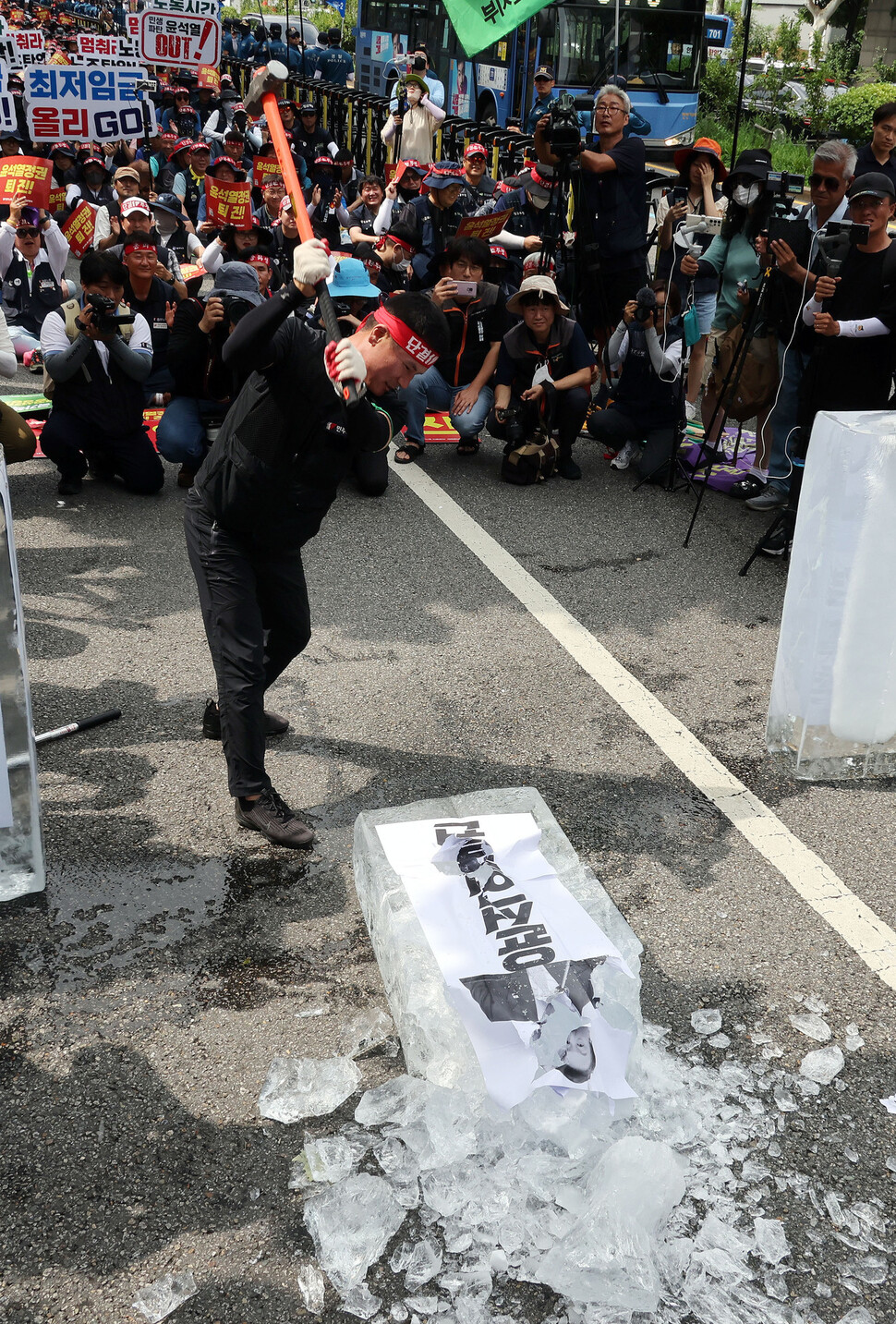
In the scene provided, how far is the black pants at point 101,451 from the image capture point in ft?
23.1

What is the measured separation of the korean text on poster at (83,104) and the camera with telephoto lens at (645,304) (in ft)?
17.7

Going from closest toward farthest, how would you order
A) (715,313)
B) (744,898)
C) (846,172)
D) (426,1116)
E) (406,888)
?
(426,1116), (406,888), (744,898), (846,172), (715,313)

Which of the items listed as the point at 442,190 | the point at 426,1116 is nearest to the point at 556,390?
the point at 442,190

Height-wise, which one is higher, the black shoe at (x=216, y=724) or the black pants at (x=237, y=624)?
the black pants at (x=237, y=624)

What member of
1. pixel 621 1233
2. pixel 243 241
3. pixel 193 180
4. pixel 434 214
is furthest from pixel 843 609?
pixel 193 180

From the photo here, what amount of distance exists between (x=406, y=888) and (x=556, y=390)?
525cm

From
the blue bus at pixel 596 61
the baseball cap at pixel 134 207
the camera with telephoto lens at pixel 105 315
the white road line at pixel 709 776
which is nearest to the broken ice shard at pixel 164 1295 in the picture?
the white road line at pixel 709 776

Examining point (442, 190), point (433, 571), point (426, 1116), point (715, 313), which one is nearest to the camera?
point (426, 1116)

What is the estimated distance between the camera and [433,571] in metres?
6.32

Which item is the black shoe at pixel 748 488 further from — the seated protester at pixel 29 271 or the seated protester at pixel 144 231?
the seated protester at pixel 29 271

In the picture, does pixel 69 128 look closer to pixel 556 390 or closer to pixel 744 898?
pixel 556 390

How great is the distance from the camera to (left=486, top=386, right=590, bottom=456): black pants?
7.75 m

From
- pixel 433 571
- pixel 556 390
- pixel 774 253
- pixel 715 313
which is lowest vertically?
pixel 433 571

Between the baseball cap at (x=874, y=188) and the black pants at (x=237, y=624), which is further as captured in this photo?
the baseball cap at (x=874, y=188)
